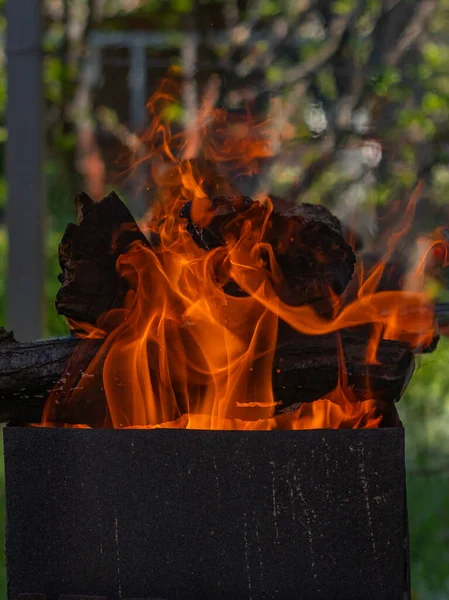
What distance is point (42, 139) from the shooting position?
11.2 ft

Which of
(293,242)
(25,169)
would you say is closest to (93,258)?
(293,242)

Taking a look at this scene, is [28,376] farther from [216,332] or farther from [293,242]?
[293,242]

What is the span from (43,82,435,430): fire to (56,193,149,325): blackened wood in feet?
0.09

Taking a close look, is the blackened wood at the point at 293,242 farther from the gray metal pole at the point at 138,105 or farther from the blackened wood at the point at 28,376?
the gray metal pole at the point at 138,105

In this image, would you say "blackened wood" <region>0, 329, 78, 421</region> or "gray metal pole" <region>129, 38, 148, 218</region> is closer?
"blackened wood" <region>0, 329, 78, 421</region>

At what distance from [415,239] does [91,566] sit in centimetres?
227

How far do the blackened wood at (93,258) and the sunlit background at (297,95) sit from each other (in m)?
1.69

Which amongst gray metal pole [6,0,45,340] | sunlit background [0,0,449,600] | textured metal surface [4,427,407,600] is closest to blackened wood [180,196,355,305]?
textured metal surface [4,427,407,600]

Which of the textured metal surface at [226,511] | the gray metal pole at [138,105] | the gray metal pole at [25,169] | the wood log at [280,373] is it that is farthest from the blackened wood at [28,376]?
the gray metal pole at [138,105]

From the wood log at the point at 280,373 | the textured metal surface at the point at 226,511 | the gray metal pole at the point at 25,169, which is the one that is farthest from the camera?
the gray metal pole at the point at 25,169

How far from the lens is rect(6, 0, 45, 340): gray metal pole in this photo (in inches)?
131

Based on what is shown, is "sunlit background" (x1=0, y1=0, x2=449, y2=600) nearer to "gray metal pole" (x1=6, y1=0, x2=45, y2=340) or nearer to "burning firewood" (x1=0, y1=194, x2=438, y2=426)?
"gray metal pole" (x1=6, y1=0, x2=45, y2=340)

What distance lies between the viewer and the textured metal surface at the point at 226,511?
1637 mm

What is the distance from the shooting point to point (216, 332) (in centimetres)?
182
